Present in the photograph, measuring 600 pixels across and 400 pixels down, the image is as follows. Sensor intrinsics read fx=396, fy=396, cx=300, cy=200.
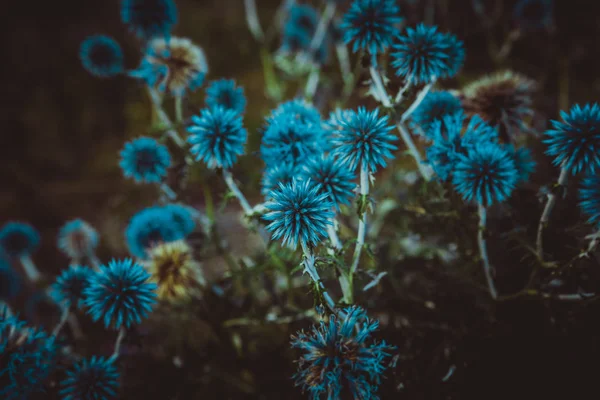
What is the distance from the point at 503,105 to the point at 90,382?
0.97m

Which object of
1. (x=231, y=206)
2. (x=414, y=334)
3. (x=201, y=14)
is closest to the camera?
(x=414, y=334)

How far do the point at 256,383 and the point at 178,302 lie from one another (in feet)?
0.94

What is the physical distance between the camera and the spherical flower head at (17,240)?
1145 mm

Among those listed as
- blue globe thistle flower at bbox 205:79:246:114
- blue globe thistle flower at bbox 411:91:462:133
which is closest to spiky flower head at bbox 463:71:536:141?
blue globe thistle flower at bbox 411:91:462:133

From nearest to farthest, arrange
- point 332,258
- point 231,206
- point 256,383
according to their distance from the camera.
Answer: point 332,258, point 256,383, point 231,206

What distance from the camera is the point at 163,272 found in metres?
0.92

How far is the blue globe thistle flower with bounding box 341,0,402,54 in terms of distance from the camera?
0.71 m

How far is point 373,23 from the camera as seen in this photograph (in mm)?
707

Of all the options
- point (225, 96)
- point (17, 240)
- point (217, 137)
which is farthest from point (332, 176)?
point (17, 240)

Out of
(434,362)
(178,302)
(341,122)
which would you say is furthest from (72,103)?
(434,362)

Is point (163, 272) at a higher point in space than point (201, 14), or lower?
lower

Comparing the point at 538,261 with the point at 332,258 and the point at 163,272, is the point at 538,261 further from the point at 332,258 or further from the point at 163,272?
the point at 163,272

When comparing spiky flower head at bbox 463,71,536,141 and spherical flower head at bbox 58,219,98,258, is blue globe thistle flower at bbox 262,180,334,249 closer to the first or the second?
spiky flower head at bbox 463,71,536,141

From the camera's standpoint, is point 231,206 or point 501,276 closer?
point 501,276
